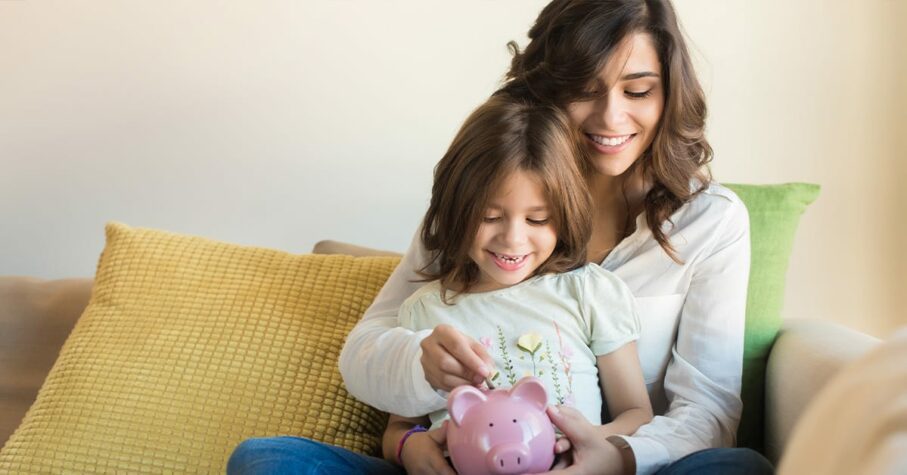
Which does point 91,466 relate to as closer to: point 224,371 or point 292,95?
point 224,371

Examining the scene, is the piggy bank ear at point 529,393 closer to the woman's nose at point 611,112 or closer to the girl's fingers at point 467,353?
the girl's fingers at point 467,353

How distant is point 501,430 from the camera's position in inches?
45.4

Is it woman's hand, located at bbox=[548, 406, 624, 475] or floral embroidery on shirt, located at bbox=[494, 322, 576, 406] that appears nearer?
woman's hand, located at bbox=[548, 406, 624, 475]

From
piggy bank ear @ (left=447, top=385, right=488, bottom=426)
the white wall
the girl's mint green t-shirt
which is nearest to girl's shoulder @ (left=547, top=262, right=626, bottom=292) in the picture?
the girl's mint green t-shirt

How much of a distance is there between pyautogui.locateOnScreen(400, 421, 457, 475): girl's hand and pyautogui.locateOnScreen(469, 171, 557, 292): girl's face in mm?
243

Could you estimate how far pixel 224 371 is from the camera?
1633mm

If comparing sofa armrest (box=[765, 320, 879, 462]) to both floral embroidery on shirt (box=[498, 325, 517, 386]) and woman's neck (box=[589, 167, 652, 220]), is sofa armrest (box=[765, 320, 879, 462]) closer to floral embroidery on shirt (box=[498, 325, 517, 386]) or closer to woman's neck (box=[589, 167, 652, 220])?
woman's neck (box=[589, 167, 652, 220])

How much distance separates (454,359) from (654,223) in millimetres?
429

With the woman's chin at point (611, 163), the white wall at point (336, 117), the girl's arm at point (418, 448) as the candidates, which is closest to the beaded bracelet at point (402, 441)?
the girl's arm at point (418, 448)

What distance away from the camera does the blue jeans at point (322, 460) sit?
119cm

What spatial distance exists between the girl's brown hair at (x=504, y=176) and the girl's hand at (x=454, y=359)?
196 millimetres

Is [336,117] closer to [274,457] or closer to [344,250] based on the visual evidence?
[344,250]

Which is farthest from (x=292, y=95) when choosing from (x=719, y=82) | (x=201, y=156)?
(x=719, y=82)

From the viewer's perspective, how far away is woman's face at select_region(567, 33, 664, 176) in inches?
58.3
